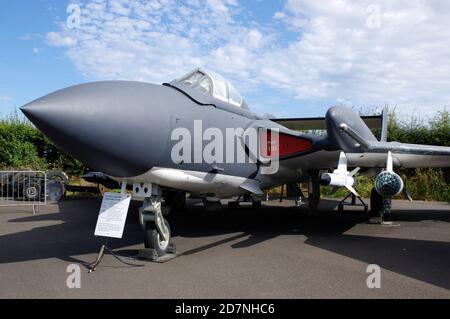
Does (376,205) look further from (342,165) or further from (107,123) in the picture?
(107,123)

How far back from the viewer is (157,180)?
5121 mm

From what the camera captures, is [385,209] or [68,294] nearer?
[68,294]

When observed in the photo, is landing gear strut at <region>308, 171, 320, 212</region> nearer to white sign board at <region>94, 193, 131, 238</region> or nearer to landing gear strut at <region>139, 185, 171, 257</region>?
landing gear strut at <region>139, 185, 171, 257</region>

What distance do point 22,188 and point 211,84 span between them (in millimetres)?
11978

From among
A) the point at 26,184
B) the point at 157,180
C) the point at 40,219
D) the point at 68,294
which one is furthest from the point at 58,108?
the point at 26,184

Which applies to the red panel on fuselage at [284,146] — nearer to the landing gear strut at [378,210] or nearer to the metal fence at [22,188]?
the landing gear strut at [378,210]

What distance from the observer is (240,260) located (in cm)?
580

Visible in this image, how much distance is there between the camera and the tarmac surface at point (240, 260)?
14.4ft

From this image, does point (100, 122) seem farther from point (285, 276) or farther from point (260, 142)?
point (260, 142)

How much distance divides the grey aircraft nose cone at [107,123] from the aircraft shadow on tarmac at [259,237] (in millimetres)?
2225

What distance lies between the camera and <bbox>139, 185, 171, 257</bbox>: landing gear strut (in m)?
5.46

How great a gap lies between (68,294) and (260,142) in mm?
3877

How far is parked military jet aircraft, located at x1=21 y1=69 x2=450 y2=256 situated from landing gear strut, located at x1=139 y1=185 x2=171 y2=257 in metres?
0.01
